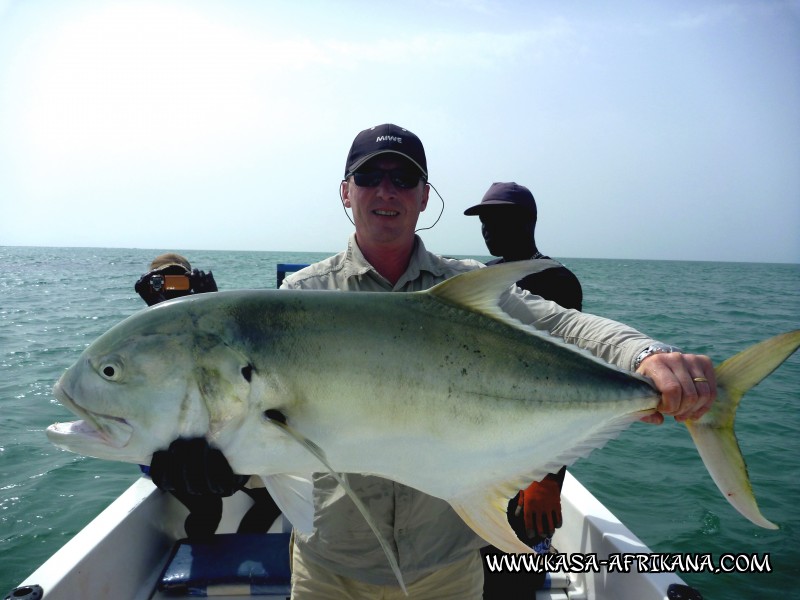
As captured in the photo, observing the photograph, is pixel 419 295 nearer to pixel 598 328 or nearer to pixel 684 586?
pixel 598 328

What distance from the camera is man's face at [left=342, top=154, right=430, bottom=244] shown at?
2588mm

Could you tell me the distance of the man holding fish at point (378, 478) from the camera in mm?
2008

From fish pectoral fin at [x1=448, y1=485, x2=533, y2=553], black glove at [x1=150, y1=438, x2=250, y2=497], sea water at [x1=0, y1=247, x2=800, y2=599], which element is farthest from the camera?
sea water at [x1=0, y1=247, x2=800, y2=599]

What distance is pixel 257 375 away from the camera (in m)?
1.72

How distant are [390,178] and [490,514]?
1553mm

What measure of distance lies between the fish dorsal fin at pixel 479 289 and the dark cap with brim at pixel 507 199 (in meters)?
2.51

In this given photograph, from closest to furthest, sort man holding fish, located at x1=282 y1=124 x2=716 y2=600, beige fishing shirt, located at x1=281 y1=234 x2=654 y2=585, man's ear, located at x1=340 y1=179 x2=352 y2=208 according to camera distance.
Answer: man holding fish, located at x1=282 y1=124 x2=716 y2=600 < beige fishing shirt, located at x1=281 y1=234 x2=654 y2=585 < man's ear, located at x1=340 y1=179 x2=352 y2=208

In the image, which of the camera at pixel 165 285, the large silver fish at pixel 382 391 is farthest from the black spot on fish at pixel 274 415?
the camera at pixel 165 285

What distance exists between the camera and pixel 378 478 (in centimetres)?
225

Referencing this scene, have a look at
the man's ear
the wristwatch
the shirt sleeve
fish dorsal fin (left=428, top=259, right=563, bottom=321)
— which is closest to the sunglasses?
the man's ear

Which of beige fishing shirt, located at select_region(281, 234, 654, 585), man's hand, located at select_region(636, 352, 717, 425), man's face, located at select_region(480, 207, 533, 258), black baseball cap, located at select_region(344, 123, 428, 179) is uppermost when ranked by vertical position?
black baseball cap, located at select_region(344, 123, 428, 179)

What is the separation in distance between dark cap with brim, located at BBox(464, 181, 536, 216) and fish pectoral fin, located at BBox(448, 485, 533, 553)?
111 inches

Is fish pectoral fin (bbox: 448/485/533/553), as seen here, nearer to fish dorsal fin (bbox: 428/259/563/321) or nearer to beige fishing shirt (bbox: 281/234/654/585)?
beige fishing shirt (bbox: 281/234/654/585)

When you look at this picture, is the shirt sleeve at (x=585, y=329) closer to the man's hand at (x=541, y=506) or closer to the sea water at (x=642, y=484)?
the man's hand at (x=541, y=506)
